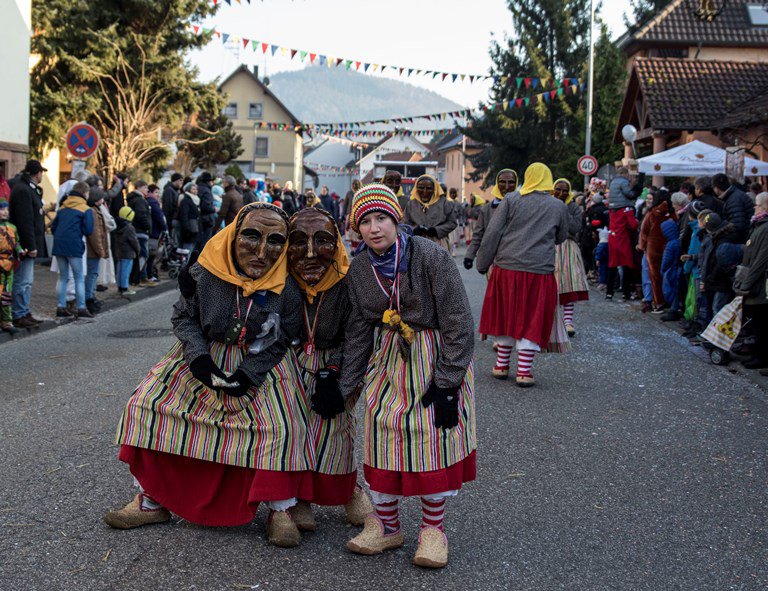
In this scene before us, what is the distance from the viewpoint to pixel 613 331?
43.7 feet

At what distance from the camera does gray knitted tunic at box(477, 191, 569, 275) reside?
28.4ft

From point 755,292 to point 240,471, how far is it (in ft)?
22.0

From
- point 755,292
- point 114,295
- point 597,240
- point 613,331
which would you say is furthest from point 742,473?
point 597,240

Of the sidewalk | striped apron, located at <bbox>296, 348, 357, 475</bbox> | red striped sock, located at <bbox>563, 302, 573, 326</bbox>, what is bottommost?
the sidewalk

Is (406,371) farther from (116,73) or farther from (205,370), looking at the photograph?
(116,73)

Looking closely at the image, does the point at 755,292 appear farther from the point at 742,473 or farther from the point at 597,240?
the point at 597,240

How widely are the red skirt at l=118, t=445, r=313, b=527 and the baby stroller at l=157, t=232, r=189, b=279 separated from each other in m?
14.5

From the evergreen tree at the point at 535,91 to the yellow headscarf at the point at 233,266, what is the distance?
142ft

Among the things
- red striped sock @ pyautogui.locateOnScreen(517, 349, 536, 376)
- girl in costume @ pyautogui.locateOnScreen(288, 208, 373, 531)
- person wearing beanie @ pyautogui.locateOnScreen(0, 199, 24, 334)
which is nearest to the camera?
girl in costume @ pyautogui.locateOnScreen(288, 208, 373, 531)

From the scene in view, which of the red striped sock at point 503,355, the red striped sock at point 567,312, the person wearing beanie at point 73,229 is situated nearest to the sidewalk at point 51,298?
the person wearing beanie at point 73,229

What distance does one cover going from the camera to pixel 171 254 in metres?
19.8

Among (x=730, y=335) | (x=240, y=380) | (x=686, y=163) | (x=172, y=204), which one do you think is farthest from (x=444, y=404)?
(x=172, y=204)

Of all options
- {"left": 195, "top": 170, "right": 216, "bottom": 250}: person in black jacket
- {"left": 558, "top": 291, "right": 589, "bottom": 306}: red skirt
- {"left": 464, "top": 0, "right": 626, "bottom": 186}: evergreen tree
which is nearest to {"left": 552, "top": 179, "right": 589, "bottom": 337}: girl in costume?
{"left": 558, "top": 291, "right": 589, "bottom": 306}: red skirt

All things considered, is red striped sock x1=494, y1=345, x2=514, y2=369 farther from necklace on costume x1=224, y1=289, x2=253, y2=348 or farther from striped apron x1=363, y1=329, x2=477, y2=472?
necklace on costume x1=224, y1=289, x2=253, y2=348
